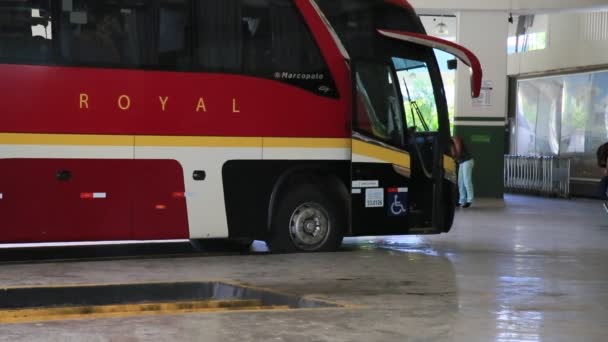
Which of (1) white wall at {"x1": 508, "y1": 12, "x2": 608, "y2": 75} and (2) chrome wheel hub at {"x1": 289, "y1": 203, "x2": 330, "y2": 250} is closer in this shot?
(2) chrome wheel hub at {"x1": 289, "y1": 203, "x2": 330, "y2": 250}

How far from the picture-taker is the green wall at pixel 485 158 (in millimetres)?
23375

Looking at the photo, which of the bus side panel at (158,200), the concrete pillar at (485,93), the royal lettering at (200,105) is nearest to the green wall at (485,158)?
the concrete pillar at (485,93)

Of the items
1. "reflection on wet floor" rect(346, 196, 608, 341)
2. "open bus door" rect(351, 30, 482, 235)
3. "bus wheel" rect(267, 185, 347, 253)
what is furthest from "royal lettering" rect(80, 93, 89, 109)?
"reflection on wet floor" rect(346, 196, 608, 341)

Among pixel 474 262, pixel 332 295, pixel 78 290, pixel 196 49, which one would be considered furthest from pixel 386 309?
pixel 196 49

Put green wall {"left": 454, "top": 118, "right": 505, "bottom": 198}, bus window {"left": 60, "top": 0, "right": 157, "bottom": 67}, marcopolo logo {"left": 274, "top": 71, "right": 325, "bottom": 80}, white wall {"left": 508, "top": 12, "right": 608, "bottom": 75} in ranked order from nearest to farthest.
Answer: bus window {"left": 60, "top": 0, "right": 157, "bottom": 67} < marcopolo logo {"left": 274, "top": 71, "right": 325, "bottom": 80} < green wall {"left": 454, "top": 118, "right": 505, "bottom": 198} < white wall {"left": 508, "top": 12, "right": 608, "bottom": 75}

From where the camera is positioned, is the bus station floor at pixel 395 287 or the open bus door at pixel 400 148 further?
the open bus door at pixel 400 148

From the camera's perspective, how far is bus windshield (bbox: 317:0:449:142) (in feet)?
39.3

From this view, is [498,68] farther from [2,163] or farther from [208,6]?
[2,163]

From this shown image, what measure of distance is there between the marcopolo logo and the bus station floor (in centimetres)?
216

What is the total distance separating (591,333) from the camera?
283 inches

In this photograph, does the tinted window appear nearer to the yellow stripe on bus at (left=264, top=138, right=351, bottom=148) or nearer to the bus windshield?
the bus windshield

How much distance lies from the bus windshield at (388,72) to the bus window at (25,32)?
11.0ft

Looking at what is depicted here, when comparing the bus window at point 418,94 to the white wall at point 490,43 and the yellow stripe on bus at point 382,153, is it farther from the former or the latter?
the white wall at point 490,43

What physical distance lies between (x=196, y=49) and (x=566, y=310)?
208 inches
